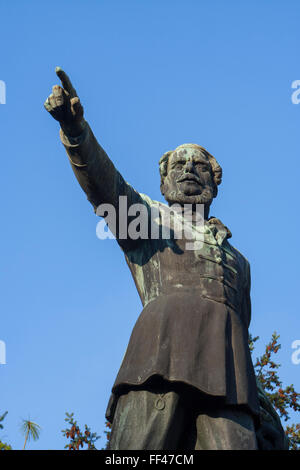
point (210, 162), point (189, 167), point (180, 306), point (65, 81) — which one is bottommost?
point (180, 306)

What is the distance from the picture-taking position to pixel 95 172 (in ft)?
19.9

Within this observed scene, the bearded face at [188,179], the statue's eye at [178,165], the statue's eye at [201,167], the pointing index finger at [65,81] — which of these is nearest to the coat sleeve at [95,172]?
the pointing index finger at [65,81]

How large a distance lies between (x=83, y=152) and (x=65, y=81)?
1.69ft

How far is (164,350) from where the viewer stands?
19.2ft

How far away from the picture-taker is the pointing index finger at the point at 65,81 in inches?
227

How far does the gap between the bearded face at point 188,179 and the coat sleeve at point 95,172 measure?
63 centimetres

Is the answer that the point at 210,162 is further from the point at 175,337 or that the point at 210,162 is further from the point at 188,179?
the point at 175,337

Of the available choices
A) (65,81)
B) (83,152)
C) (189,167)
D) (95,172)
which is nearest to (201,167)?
(189,167)

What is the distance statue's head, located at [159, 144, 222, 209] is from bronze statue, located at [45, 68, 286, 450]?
285 mm

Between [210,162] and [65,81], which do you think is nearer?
[65,81]

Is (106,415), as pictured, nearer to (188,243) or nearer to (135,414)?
(135,414)

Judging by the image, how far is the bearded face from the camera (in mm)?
6918

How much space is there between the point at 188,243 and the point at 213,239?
25 centimetres
